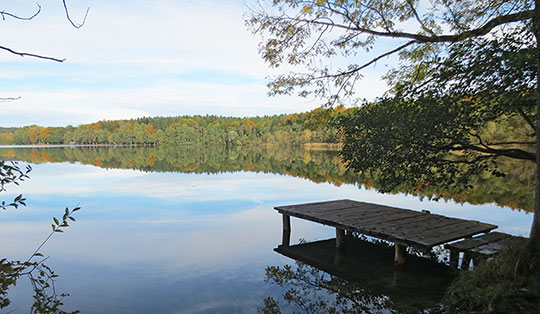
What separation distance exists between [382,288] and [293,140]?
81.2 meters

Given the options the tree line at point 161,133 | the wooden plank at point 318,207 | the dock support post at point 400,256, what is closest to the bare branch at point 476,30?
the dock support post at point 400,256

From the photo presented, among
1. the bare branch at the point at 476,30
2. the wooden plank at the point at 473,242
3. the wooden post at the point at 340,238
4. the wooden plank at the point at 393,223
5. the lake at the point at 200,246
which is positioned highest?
the bare branch at the point at 476,30

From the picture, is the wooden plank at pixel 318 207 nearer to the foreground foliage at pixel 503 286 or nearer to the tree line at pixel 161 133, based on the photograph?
the foreground foliage at pixel 503 286

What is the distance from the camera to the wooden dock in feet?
20.5

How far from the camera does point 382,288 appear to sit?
5.92 m

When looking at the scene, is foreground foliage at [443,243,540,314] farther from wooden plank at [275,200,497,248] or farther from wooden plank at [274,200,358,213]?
wooden plank at [274,200,358,213]

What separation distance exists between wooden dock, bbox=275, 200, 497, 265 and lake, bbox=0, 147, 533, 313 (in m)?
0.71

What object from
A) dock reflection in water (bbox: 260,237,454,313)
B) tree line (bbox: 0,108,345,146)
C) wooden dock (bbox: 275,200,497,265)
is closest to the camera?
dock reflection in water (bbox: 260,237,454,313)

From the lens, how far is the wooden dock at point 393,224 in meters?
6.25

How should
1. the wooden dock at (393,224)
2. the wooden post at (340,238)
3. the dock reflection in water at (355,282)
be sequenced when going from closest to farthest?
the dock reflection in water at (355,282) → the wooden dock at (393,224) → the wooden post at (340,238)

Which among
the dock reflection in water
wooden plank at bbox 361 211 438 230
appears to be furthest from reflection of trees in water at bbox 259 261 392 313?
wooden plank at bbox 361 211 438 230

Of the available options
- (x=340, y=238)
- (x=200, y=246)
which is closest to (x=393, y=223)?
(x=340, y=238)

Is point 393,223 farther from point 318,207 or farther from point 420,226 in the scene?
point 318,207

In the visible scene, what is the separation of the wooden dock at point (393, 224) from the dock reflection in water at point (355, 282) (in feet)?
1.56
